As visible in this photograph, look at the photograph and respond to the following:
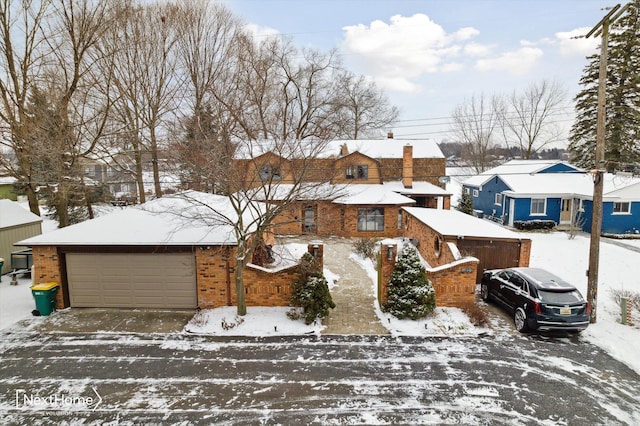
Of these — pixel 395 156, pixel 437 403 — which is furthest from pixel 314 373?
pixel 395 156

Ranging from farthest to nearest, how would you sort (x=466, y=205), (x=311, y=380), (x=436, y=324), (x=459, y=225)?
(x=466, y=205) < (x=459, y=225) < (x=436, y=324) < (x=311, y=380)

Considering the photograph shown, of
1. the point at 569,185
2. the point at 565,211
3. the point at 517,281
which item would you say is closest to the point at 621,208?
the point at 565,211

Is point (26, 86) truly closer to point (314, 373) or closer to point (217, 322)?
point (217, 322)

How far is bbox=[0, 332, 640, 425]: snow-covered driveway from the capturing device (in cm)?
669

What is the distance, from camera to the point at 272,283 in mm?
11359

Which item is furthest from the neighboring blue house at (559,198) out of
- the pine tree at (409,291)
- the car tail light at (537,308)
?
the pine tree at (409,291)

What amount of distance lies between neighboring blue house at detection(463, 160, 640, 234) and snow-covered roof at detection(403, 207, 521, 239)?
18.7 feet

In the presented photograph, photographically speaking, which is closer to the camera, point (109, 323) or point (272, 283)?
point (109, 323)

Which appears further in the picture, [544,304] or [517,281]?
[517,281]

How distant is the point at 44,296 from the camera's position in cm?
1111

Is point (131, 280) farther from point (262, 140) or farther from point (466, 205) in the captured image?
point (466, 205)

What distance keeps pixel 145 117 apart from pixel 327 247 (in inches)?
540

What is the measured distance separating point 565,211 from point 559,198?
121 cm

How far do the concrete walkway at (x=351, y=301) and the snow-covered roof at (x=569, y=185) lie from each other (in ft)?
50.6
